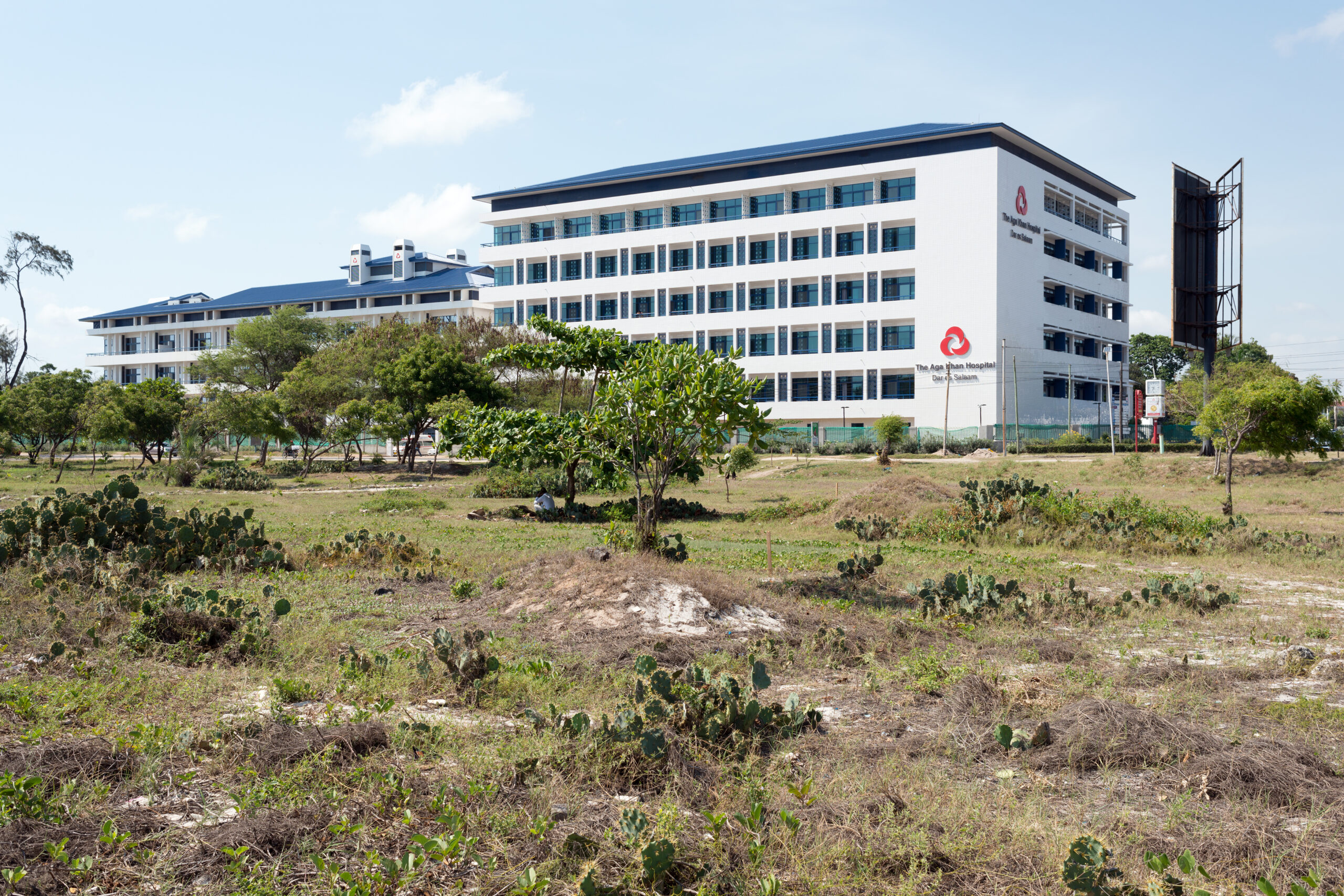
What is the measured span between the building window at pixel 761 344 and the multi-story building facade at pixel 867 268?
124 mm

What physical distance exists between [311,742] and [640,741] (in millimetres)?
2065

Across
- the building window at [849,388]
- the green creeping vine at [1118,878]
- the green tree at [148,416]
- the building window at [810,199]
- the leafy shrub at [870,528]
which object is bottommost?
the leafy shrub at [870,528]

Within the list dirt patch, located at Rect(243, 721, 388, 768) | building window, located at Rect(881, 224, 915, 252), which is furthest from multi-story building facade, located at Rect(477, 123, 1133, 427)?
dirt patch, located at Rect(243, 721, 388, 768)

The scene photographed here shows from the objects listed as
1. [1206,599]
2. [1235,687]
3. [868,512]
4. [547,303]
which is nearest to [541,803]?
[1235,687]

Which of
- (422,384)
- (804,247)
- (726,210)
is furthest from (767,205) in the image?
(422,384)

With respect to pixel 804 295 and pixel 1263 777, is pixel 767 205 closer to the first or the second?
pixel 804 295

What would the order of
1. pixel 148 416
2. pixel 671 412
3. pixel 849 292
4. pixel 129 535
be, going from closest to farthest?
pixel 671 412
pixel 129 535
pixel 148 416
pixel 849 292

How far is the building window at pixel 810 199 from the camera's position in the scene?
6850cm

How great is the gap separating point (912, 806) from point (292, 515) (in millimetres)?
21420

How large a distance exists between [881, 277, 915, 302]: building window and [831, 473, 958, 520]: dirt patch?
43.2 m

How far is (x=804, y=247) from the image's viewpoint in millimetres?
69500

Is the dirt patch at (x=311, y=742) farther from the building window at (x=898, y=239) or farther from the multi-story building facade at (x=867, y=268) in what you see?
the building window at (x=898, y=239)

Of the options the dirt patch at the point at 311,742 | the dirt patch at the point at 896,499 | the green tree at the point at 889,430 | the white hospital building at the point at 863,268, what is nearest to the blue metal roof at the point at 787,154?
the white hospital building at the point at 863,268

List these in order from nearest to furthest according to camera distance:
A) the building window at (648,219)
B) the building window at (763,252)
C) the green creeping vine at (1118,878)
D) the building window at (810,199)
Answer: the green creeping vine at (1118,878), the building window at (810,199), the building window at (763,252), the building window at (648,219)
